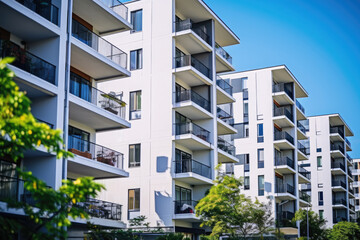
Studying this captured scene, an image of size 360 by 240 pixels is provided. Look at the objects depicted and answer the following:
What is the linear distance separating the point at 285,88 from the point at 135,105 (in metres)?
29.6

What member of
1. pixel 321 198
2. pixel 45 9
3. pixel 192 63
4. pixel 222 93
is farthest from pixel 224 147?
pixel 321 198

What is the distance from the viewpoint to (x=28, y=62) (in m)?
28.6

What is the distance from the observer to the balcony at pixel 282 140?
66469 mm

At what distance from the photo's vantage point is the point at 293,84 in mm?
73250

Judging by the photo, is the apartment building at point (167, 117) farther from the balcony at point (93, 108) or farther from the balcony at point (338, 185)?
the balcony at point (338, 185)

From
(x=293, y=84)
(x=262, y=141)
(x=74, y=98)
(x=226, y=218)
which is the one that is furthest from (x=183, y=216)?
(x=293, y=84)

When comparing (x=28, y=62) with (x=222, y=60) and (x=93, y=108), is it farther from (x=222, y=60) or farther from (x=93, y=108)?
(x=222, y=60)

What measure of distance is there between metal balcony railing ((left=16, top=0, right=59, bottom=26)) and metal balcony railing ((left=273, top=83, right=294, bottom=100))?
42.3 meters

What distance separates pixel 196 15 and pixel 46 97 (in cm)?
2466

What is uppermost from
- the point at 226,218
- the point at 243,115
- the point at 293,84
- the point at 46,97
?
the point at 293,84

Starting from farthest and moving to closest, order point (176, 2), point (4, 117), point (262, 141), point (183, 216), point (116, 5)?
point (262, 141)
point (176, 2)
point (183, 216)
point (116, 5)
point (4, 117)

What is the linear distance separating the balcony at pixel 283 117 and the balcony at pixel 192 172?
20.8 m

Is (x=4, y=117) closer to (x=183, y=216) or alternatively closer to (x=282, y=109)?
(x=183, y=216)

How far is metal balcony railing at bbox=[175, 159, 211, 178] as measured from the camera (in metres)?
45.4
